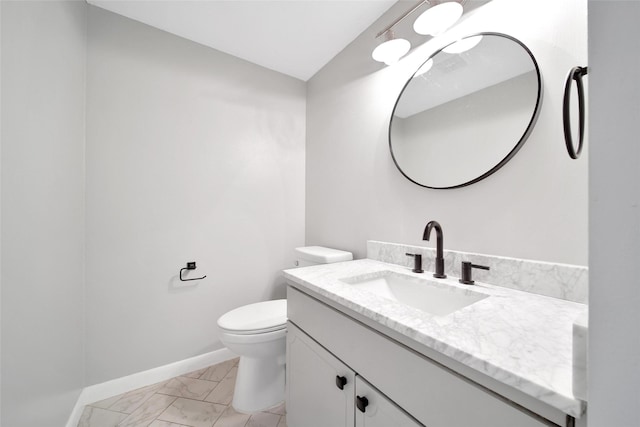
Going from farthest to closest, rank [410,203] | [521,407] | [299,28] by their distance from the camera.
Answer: [299,28] → [410,203] → [521,407]

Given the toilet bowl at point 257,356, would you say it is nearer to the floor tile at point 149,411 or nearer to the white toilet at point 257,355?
the white toilet at point 257,355

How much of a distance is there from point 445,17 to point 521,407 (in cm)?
137

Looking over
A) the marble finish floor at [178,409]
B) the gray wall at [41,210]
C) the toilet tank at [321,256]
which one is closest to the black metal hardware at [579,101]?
the toilet tank at [321,256]

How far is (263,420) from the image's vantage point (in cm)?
131

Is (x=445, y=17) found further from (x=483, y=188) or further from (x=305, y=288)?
(x=305, y=288)

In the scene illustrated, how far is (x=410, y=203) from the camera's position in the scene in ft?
4.33

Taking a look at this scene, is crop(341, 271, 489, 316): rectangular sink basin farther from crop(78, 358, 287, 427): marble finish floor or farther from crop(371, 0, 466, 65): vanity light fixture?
crop(371, 0, 466, 65): vanity light fixture

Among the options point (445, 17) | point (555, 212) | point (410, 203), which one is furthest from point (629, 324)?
point (445, 17)

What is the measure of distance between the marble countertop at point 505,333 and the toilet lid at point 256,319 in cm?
61

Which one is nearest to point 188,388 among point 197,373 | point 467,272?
point 197,373

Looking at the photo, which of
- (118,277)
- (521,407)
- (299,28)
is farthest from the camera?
(299,28)

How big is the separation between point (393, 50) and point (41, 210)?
1779 mm

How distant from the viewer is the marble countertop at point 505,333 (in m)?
0.41

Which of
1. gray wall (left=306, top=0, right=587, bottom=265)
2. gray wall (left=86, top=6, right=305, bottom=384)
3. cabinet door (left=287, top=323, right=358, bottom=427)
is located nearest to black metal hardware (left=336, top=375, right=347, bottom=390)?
cabinet door (left=287, top=323, right=358, bottom=427)
